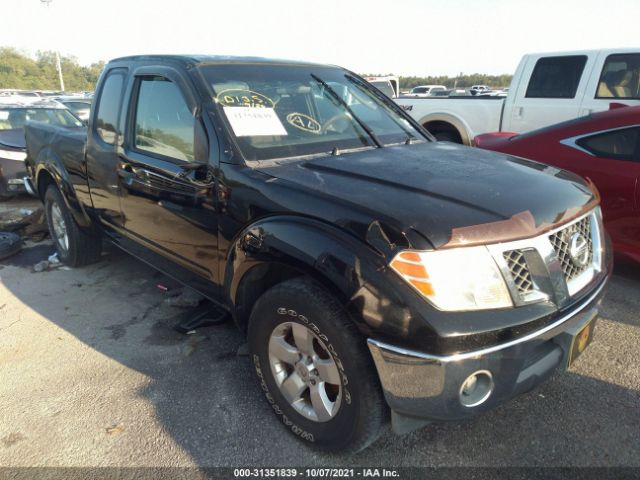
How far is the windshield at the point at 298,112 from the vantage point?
105 inches

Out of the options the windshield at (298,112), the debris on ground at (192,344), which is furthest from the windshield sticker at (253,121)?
the debris on ground at (192,344)

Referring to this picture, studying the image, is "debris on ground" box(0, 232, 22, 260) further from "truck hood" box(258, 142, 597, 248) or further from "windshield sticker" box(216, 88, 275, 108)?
"truck hood" box(258, 142, 597, 248)

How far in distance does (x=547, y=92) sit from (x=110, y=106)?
5.80m

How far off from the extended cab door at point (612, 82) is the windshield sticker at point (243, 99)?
5.12 m

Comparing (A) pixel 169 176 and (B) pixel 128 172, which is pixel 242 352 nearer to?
(A) pixel 169 176

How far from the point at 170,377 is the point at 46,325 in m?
1.42

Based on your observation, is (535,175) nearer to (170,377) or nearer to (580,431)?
(580,431)

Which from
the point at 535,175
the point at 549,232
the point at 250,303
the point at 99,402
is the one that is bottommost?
the point at 99,402

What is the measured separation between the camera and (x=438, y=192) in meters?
2.10

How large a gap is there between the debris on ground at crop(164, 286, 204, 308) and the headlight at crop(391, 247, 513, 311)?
2.42 metres

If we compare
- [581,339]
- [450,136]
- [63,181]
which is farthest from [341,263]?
[450,136]

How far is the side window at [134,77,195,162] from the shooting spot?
281 centimetres

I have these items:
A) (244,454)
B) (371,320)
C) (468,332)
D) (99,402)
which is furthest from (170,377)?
(468,332)

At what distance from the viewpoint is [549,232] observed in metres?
2.00
